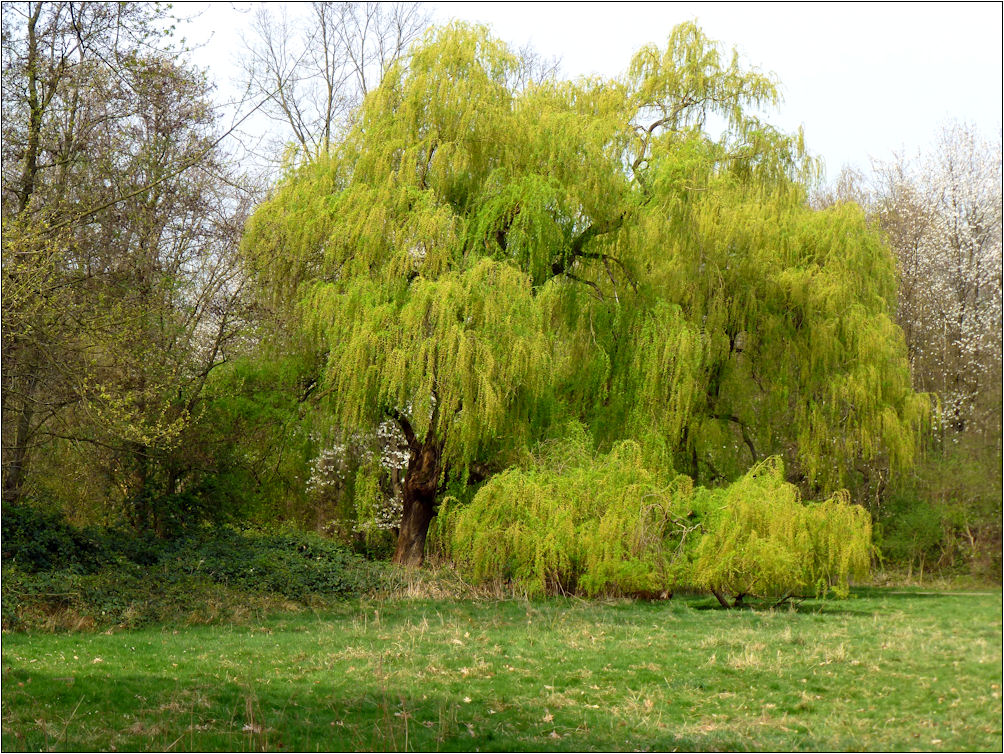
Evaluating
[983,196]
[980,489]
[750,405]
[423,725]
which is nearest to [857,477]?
[750,405]

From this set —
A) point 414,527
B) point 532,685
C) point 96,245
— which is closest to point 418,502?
point 414,527

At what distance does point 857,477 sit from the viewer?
42.3 ft

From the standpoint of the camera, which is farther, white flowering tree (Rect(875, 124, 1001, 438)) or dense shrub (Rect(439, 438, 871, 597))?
white flowering tree (Rect(875, 124, 1001, 438))

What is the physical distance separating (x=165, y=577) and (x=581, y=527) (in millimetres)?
4538

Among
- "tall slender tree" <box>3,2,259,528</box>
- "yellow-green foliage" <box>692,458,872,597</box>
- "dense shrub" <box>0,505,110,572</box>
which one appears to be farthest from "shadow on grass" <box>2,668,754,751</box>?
"yellow-green foliage" <box>692,458,872,597</box>

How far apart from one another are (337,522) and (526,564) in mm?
4636

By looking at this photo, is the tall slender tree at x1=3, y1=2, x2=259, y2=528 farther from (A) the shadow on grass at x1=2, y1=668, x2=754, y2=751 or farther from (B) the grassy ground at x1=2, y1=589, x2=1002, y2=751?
(A) the shadow on grass at x1=2, y1=668, x2=754, y2=751

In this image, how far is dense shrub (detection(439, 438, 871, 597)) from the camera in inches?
386

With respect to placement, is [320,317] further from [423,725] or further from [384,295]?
[423,725]

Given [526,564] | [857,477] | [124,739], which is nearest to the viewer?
[124,739]

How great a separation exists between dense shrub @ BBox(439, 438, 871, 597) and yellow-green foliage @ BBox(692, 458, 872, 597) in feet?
0.04

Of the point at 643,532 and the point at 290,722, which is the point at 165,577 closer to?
the point at 290,722

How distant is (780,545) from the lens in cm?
975

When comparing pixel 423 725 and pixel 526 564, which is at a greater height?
pixel 526 564
